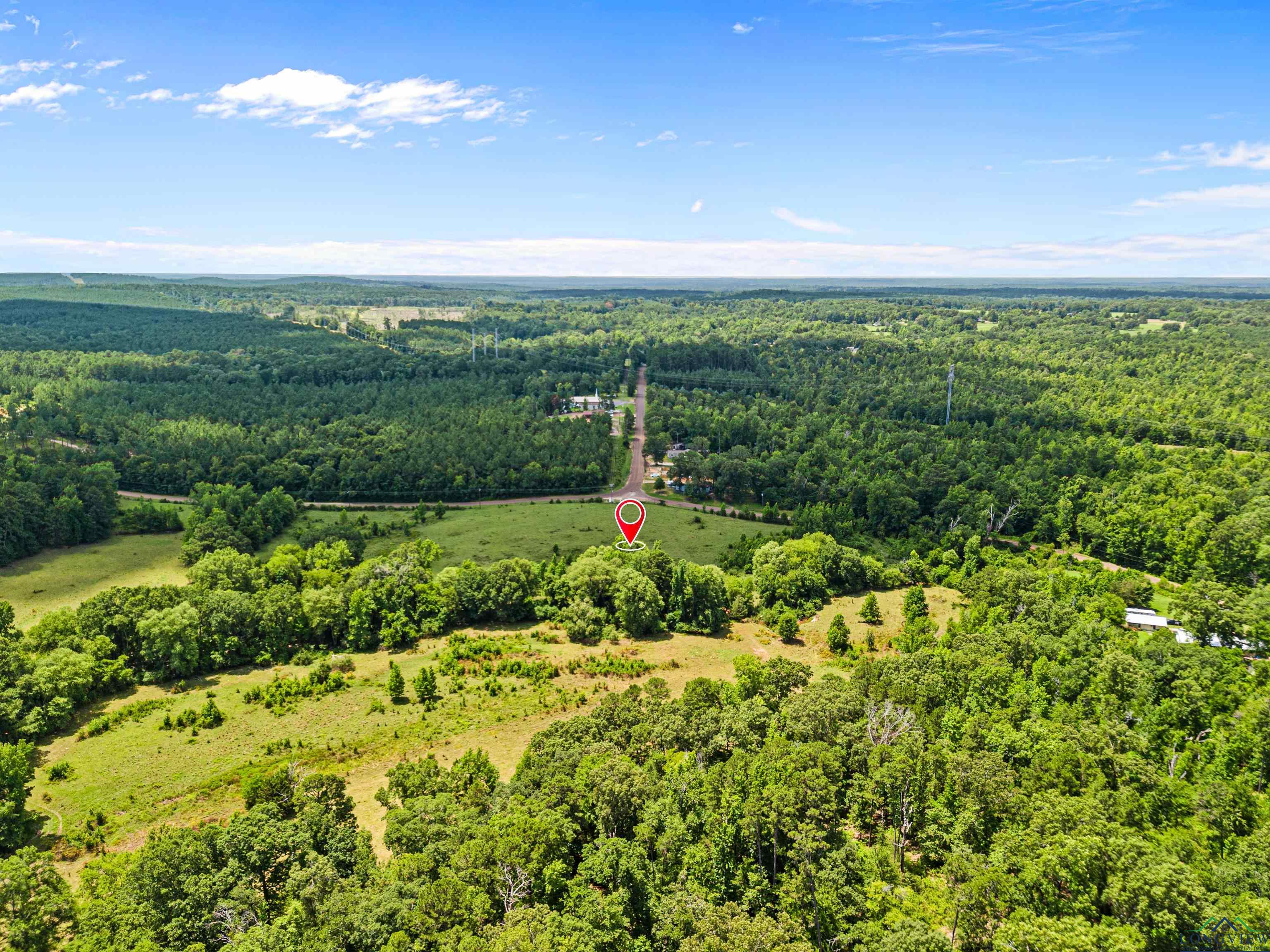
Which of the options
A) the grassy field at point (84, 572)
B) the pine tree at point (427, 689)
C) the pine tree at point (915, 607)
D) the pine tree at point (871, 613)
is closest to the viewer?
the pine tree at point (427, 689)

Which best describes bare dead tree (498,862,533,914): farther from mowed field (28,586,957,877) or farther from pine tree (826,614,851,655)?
pine tree (826,614,851,655)

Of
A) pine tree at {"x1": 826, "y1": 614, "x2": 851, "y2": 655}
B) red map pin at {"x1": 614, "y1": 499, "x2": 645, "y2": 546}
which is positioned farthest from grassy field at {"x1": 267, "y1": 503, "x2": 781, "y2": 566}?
pine tree at {"x1": 826, "y1": 614, "x2": 851, "y2": 655}

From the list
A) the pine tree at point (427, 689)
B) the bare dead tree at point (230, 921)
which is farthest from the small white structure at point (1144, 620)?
the bare dead tree at point (230, 921)

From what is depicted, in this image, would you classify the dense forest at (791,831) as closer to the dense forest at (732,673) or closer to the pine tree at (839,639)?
the dense forest at (732,673)

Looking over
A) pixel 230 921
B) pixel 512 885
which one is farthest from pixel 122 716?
pixel 512 885

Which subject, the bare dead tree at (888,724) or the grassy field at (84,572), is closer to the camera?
the bare dead tree at (888,724)

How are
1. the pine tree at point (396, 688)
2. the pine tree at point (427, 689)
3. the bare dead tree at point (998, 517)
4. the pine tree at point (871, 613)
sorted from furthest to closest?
1. the bare dead tree at point (998, 517)
2. the pine tree at point (871, 613)
3. the pine tree at point (396, 688)
4. the pine tree at point (427, 689)
